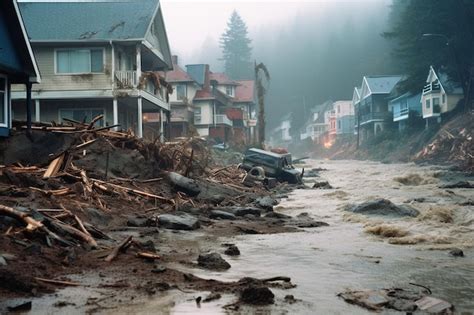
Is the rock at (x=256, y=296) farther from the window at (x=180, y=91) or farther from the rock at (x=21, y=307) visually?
the window at (x=180, y=91)

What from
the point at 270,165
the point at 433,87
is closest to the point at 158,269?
the point at 270,165

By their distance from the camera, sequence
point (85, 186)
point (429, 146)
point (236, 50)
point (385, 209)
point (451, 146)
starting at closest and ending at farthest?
point (85, 186)
point (385, 209)
point (451, 146)
point (429, 146)
point (236, 50)

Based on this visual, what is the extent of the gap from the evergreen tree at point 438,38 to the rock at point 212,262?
145 feet

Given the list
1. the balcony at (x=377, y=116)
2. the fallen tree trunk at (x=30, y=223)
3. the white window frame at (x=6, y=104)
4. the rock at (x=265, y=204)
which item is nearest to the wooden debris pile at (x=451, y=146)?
the rock at (x=265, y=204)

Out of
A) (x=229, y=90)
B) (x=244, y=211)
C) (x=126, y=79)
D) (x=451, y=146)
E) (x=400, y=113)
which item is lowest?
(x=244, y=211)

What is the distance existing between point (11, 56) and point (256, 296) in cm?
1568

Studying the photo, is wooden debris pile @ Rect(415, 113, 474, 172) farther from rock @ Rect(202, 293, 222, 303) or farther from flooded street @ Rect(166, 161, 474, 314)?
rock @ Rect(202, 293, 222, 303)

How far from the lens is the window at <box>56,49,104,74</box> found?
89.4ft

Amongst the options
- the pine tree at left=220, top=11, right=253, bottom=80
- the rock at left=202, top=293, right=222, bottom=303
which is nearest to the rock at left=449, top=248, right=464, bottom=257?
the rock at left=202, top=293, right=222, bottom=303

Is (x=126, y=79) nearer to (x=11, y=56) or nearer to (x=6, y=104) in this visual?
(x=11, y=56)

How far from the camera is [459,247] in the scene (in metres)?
10.2

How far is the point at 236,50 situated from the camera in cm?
12506

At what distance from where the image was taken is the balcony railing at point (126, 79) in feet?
88.6

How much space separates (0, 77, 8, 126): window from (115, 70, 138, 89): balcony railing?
349 inches
